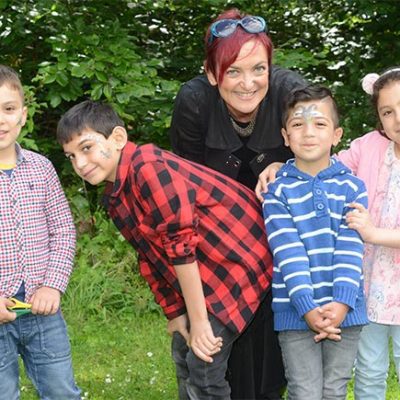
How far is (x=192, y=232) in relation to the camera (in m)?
3.15

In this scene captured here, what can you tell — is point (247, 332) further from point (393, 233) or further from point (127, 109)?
point (127, 109)

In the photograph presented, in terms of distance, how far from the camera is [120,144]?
3342mm

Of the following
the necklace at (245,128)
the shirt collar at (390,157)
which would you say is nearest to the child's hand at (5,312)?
the necklace at (245,128)

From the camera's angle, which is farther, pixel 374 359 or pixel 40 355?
pixel 374 359

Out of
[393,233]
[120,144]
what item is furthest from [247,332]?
[120,144]

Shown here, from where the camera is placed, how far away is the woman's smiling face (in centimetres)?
354

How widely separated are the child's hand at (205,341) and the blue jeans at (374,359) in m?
0.71

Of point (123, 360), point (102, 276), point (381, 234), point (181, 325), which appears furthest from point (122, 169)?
point (102, 276)

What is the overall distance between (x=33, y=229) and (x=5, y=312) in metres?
0.35

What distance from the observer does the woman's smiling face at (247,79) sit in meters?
3.54

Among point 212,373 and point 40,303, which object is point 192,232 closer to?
point 212,373

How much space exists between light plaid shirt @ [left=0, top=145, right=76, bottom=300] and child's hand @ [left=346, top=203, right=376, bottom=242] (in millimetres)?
1172

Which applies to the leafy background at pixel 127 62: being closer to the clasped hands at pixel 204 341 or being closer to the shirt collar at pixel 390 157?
the clasped hands at pixel 204 341

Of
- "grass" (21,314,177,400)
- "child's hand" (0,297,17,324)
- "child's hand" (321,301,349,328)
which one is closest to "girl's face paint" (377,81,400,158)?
"child's hand" (321,301,349,328)
